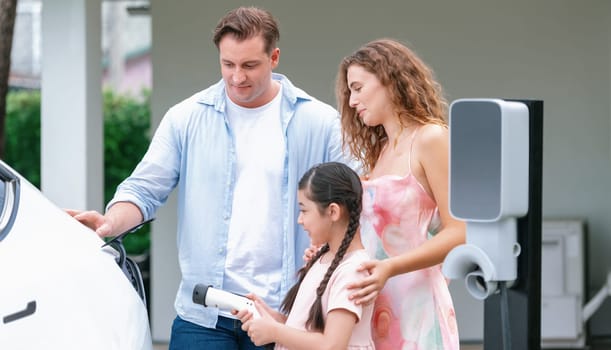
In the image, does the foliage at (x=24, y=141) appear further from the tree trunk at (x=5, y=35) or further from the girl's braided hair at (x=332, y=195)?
the girl's braided hair at (x=332, y=195)

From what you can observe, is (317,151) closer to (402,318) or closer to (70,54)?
(402,318)

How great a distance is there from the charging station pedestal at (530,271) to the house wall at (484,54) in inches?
232

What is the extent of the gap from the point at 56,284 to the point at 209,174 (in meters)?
0.84

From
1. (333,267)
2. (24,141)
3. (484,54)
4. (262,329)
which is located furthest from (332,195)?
(24,141)

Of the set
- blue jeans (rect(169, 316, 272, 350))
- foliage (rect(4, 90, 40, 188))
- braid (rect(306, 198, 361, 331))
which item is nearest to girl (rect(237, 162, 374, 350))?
braid (rect(306, 198, 361, 331))

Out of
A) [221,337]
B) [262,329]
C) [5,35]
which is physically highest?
[5,35]

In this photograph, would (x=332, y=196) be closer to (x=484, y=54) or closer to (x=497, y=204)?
(x=497, y=204)

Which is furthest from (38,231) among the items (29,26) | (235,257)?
(29,26)

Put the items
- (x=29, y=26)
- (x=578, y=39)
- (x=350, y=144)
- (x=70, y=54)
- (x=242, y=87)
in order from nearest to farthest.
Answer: (x=350, y=144)
(x=242, y=87)
(x=70, y=54)
(x=578, y=39)
(x=29, y=26)

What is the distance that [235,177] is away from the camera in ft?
11.8

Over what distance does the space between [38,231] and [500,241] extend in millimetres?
1230

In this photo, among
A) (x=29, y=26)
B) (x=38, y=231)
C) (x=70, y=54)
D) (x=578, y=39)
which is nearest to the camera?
(x=38, y=231)

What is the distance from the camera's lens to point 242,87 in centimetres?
351

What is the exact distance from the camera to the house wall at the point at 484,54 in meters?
8.59
